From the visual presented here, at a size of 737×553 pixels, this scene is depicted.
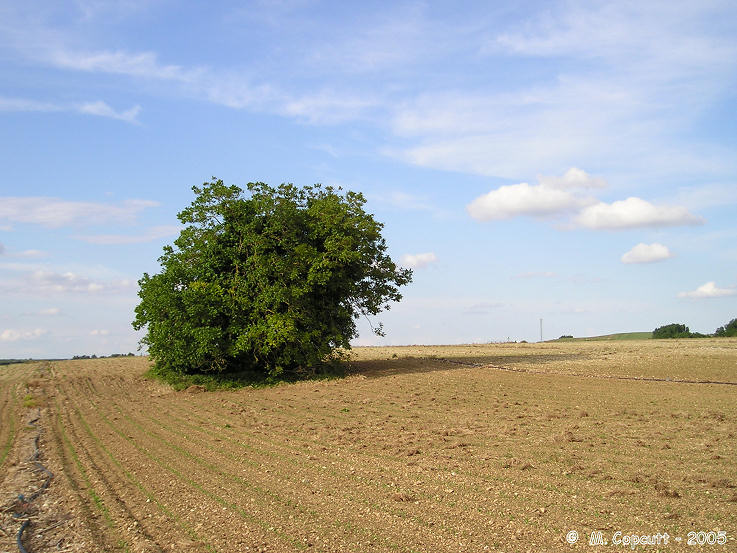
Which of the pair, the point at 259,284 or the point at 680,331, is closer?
the point at 259,284

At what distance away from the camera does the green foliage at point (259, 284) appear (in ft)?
82.8

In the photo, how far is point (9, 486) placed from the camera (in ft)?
37.0

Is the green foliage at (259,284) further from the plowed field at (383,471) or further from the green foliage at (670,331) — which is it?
the green foliage at (670,331)

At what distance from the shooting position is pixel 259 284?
84.8 feet

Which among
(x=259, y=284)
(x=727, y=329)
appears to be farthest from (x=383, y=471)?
(x=727, y=329)

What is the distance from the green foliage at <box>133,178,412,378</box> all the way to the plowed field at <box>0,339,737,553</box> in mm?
3800

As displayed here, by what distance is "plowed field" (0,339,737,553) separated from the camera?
7.57 m

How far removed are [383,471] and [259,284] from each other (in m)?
16.4

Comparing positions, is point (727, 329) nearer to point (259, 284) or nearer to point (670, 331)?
point (670, 331)

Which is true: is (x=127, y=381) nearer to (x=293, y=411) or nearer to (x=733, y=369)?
(x=293, y=411)

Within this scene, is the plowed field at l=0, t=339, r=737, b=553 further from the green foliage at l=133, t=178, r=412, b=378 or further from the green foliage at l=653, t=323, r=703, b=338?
the green foliage at l=653, t=323, r=703, b=338

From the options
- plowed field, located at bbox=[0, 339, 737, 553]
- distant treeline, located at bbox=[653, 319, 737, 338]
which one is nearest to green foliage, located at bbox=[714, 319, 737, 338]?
distant treeline, located at bbox=[653, 319, 737, 338]

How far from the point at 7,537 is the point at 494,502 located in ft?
23.1

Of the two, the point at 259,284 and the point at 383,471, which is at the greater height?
the point at 259,284
